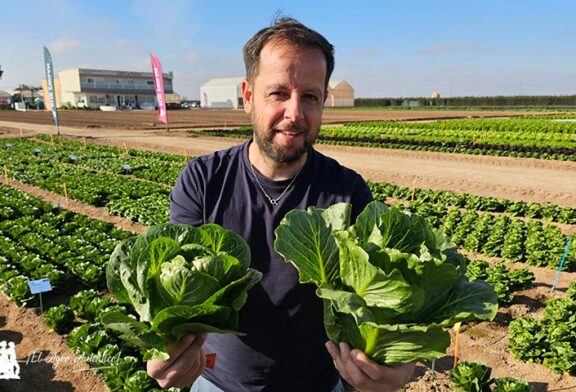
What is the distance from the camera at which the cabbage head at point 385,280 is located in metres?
1.69

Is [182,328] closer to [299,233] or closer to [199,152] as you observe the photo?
[299,233]

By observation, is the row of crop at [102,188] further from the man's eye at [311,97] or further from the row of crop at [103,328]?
the man's eye at [311,97]

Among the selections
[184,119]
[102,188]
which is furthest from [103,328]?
[184,119]

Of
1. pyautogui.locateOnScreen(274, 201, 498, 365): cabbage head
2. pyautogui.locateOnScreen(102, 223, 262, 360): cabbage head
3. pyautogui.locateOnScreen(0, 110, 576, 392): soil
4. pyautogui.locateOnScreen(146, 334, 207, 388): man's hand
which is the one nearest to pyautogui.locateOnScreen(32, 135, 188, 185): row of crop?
pyautogui.locateOnScreen(0, 110, 576, 392): soil

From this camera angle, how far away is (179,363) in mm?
1910

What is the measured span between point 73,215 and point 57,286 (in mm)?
4505

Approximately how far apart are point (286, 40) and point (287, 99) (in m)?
0.32

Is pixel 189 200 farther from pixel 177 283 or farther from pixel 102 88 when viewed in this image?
pixel 102 88

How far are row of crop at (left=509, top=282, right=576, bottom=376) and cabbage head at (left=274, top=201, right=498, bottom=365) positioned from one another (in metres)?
4.42

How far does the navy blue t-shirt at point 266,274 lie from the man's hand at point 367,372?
64cm

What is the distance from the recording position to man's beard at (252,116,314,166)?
2.45 meters

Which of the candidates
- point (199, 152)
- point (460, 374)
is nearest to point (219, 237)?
point (460, 374)

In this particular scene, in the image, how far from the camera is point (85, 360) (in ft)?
17.1

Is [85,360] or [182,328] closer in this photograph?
[182,328]
